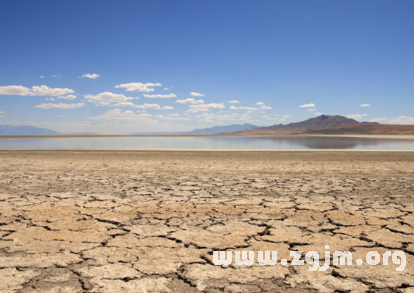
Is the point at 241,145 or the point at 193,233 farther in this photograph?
the point at 241,145

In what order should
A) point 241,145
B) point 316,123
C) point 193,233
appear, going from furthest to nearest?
point 316,123
point 241,145
point 193,233

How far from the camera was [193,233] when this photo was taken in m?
2.85

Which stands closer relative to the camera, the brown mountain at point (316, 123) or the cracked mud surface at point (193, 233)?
the cracked mud surface at point (193, 233)

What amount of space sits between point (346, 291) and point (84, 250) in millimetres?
2256

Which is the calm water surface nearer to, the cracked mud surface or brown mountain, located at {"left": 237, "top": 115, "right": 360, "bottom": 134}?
the cracked mud surface

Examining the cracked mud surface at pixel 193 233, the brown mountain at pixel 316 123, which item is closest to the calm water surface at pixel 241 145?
the cracked mud surface at pixel 193 233

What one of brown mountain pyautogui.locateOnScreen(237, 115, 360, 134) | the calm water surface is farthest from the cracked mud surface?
brown mountain pyautogui.locateOnScreen(237, 115, 360, 134)

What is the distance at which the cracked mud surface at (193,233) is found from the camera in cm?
197

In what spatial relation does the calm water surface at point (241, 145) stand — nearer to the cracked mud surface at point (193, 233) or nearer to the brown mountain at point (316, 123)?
the cracked mud surface at point (193, 233)

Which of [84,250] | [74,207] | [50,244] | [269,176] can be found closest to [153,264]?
[84,250]

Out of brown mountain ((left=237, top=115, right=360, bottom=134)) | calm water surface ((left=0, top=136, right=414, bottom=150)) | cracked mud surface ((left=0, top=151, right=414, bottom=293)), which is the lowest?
cracked mud surface ((left=0, top=151, right=414, bottom=293))

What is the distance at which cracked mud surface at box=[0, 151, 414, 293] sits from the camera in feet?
6.45

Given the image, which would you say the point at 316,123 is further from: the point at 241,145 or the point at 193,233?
the point at 193,233

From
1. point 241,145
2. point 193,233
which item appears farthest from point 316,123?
point 193,233
